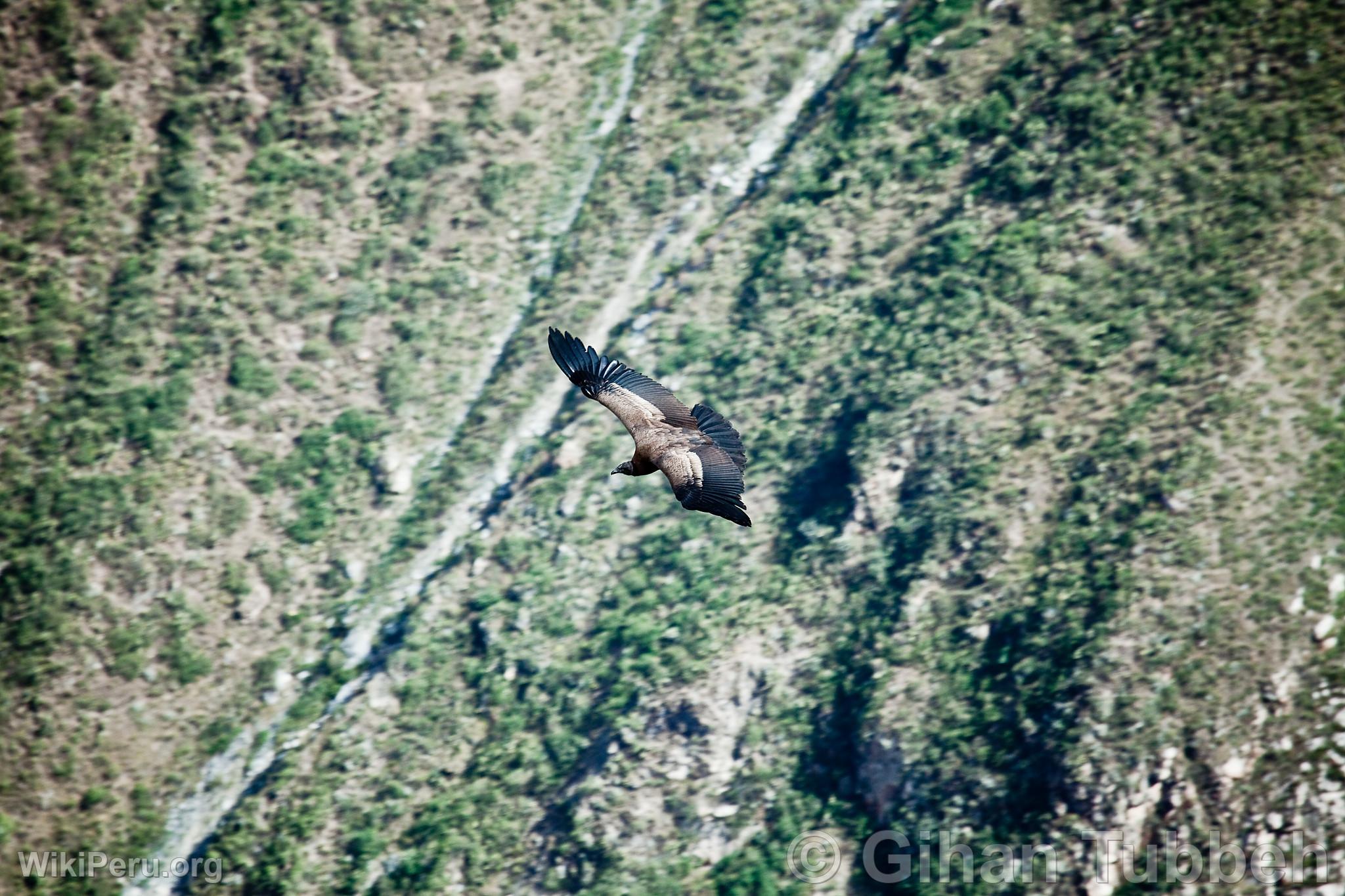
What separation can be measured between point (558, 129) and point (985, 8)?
12.4 m

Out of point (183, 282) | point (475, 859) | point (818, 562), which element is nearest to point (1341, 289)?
point (818, 562)

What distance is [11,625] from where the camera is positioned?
24.0 m

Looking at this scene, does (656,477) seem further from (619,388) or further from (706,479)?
(706,479)

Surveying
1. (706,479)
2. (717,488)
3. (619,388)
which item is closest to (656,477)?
(619,388)

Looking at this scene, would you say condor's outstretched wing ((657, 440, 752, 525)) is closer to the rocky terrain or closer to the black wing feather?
the black wing feather

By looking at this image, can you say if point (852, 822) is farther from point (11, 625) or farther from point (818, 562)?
point (11, 625)

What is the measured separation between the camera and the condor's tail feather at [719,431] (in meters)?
15.6

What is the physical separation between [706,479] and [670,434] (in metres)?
1.30

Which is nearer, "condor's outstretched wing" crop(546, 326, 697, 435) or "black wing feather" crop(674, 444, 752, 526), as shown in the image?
"black wing feather" crop(674, 444, 752, 526)

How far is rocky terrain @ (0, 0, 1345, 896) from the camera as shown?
65.7ft

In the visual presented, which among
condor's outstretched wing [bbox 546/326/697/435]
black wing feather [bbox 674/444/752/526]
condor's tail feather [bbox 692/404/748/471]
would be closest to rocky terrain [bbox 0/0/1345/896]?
condor's outstretched wing [bbox 546/326/697/435]

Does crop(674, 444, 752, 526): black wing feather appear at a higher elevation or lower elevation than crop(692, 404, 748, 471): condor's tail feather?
higher

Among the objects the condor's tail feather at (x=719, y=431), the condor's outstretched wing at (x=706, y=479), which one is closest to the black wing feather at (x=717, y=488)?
the condor's outstretched wing at (x=706, y=479)

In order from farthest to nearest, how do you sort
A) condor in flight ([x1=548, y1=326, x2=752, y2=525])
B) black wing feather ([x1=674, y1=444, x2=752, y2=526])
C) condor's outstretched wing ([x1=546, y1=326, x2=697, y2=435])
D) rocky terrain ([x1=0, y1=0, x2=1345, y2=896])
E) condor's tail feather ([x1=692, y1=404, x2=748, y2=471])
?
rocky terrain ([x1=0, y1=0, x2=1345, y2=896]) → condor's outstretched wing ([x1=546, y1=326, x2=697, y2=435]) → condor's tail feather ([x1=692, y1=404, x2=748, y2=471]) → condor in flight ([x1=548, y1=326, x2=752, y2=525]) → black wing feather ([x1=674, y1=444, x2=752, y2=526])
